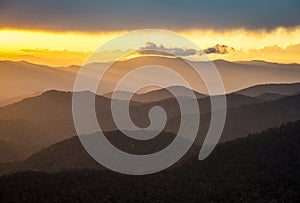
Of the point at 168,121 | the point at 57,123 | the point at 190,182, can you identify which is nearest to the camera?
the point at 190,182

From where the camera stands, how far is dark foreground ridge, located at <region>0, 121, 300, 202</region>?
203 ft

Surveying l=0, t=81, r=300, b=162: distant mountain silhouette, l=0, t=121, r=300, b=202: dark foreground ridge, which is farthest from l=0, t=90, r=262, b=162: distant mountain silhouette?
l=0, t=121, r=300, b=202: dark foreground ridge

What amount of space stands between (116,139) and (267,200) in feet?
149

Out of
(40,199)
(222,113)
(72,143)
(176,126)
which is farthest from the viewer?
(222,113)

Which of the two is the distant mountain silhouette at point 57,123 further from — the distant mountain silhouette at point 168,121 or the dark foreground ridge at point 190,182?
the dark foreground ridge at point 190,182

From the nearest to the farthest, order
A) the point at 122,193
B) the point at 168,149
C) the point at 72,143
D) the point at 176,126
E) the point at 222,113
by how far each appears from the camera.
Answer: the point at 122,193
the point at 168,149
the point at 72,143
the point at 176,126
the point at 222,113

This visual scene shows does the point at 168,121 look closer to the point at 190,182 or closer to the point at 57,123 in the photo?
the point at 57,123

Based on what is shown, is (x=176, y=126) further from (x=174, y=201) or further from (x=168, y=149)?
(x=174, y=201)

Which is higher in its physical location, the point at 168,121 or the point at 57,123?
the point at 168,121

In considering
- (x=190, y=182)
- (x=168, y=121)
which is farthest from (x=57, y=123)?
(x=190, y=182)

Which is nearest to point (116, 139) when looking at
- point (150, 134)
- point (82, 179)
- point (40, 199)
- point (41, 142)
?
point (150, 134)

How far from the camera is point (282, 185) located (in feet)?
217

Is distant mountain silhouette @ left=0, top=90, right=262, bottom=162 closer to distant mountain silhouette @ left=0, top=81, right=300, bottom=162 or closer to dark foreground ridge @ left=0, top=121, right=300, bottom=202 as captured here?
distant mountain silhouette @ left=0, top=81, right=300, bottom=162

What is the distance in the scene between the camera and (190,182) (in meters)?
67.8
